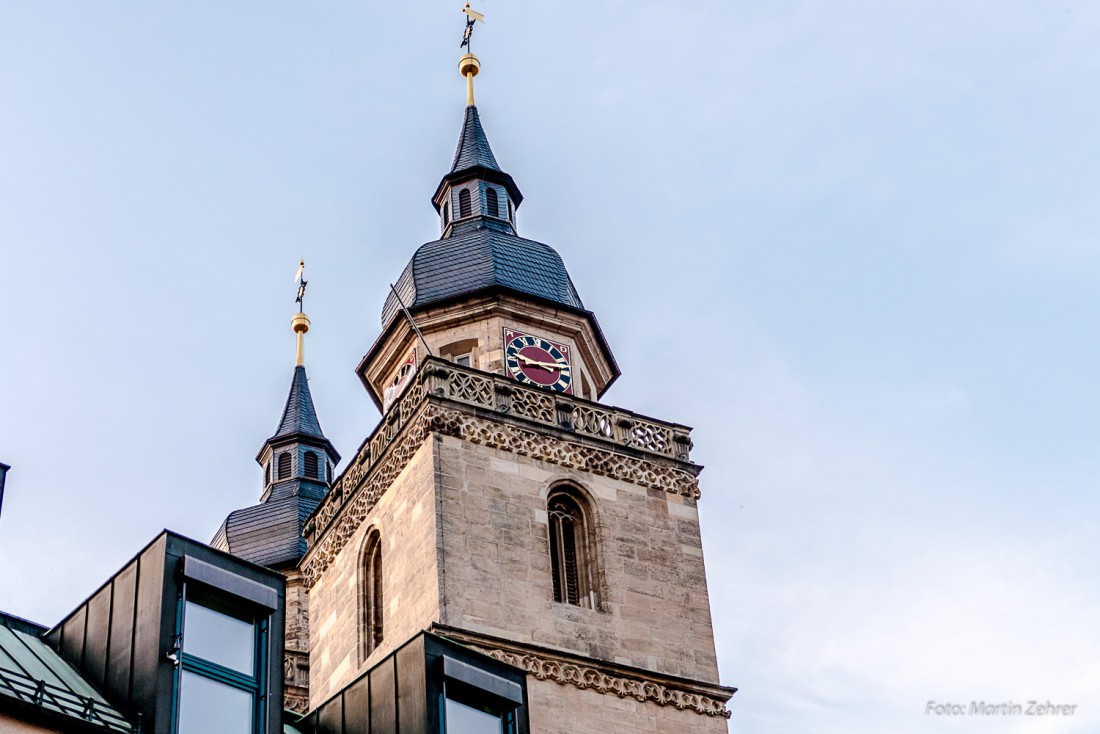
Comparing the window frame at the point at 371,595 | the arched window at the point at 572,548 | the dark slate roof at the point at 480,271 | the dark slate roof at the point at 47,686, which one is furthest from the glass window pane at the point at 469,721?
the dark slate roof at the point at 480,271

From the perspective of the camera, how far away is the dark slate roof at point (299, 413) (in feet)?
169

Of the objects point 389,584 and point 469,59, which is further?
point 469,59

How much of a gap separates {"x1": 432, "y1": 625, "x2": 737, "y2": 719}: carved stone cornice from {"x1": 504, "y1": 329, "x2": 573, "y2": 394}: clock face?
20.8ft

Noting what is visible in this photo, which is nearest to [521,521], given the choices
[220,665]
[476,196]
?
[476,196]

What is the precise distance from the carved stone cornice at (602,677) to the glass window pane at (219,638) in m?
10.0

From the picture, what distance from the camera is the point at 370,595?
34.0 meters

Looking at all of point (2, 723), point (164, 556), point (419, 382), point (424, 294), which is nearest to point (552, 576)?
point (419, 382)

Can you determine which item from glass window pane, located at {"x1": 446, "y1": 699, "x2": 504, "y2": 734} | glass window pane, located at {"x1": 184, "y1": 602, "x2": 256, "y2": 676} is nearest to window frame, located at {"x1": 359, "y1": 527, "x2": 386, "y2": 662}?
glass window pane, located at {"x1": 446, "y1": 699, "x2": 504, "y2": 734}

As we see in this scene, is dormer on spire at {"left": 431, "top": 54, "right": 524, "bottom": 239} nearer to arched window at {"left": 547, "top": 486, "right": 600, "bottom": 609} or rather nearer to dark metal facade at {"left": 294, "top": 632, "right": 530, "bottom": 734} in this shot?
arched window at {"left": 547, "top": 486, "right": 600, "bottom": 609}

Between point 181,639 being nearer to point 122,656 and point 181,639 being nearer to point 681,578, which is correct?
point 122,656

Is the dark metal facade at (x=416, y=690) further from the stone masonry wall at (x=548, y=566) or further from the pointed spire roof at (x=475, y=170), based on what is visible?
the pointed spire roof at (x=475, y=170)

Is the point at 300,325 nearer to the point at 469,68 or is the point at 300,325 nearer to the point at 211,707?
the point at 469,68

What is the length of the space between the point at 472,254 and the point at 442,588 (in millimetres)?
9601

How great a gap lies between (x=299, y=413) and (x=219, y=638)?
32.7 metres
